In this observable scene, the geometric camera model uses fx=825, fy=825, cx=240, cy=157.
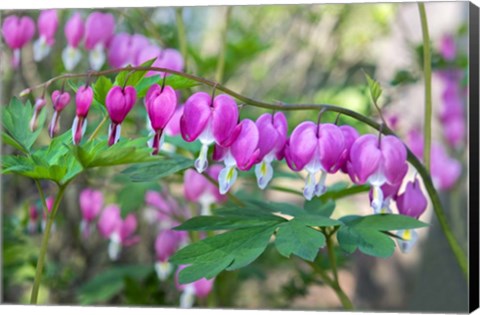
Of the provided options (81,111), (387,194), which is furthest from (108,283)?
(81,111)

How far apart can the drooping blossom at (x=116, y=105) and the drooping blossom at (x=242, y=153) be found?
20 centimetres

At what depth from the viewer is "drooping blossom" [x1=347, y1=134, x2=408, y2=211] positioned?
55.3 inches

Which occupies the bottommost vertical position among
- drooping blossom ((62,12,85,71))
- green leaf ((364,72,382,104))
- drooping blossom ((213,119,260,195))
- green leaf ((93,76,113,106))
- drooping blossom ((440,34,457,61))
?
drooping blossom ((213,119,260,195))

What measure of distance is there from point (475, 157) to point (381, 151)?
3.04 feet

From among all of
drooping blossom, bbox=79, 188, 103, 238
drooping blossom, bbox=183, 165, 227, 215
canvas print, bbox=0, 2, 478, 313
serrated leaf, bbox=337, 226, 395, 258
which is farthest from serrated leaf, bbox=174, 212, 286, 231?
drooping blossom, bbox=79, 188, 103, 238

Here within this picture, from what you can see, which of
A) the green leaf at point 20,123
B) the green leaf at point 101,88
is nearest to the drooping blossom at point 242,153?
the green leaf at point 101,88

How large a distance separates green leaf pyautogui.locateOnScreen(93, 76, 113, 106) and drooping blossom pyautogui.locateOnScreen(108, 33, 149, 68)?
87 cm

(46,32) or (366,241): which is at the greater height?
(46,32)

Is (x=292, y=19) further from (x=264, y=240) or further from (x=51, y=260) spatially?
(x=264, y=240)

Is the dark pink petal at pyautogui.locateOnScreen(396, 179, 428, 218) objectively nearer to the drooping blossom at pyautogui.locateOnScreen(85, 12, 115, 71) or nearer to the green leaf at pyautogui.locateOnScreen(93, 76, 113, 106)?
the green leaf at pyautogui.locateOnScreen(93, 76, 113, 106)

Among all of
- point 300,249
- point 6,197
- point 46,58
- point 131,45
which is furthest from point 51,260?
point 300,249

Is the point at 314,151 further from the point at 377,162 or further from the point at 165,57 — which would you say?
the point at 165,57

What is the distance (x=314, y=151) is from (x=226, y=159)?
150 millimetres

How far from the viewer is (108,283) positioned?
8.80 ft
